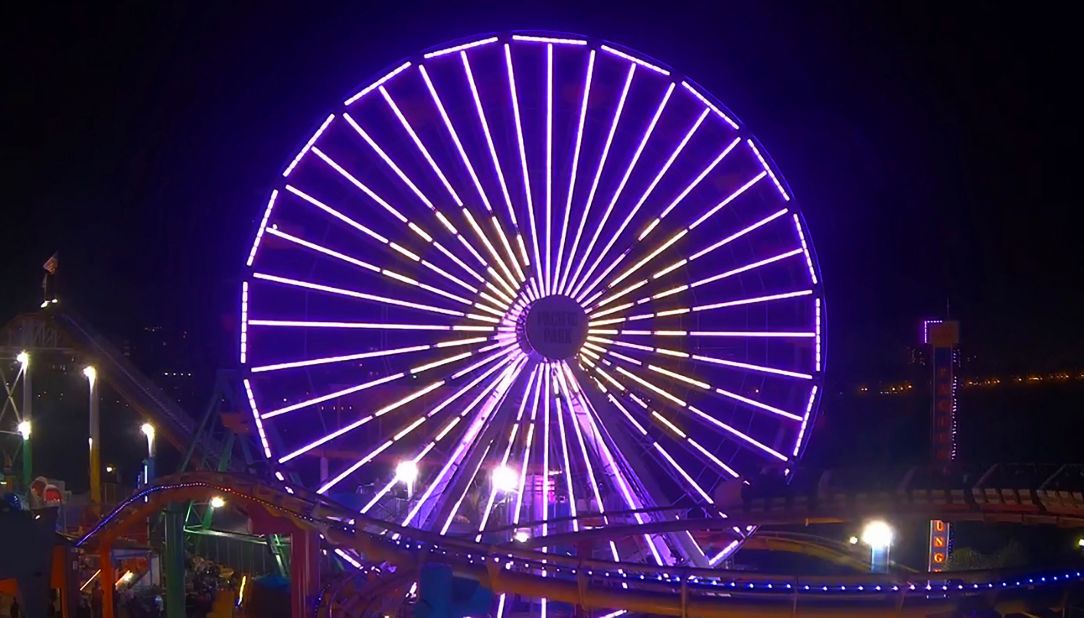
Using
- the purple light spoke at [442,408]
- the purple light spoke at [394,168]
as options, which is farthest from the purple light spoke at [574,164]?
the purple light spoke at [394,168]

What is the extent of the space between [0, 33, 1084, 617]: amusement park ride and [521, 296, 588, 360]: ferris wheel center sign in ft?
0.13

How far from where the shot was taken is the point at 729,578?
1198cm

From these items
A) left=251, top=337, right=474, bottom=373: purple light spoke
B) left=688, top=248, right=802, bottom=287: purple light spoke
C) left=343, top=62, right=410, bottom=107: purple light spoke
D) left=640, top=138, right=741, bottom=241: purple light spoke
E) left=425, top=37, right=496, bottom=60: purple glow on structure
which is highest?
left=425, top=37, right=496, bottom=60: purple glow on structure

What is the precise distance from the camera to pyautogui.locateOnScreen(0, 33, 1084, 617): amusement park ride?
15914 mm

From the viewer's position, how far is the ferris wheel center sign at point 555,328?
1666cm

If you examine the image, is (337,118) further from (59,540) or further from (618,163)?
(59,540)

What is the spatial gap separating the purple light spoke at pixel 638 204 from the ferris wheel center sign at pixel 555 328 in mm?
413

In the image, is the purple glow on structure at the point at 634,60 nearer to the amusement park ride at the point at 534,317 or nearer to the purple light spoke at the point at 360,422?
the amusement park ride at the point at 534,317

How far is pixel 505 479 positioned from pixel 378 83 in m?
6.99

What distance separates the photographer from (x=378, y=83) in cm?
1620

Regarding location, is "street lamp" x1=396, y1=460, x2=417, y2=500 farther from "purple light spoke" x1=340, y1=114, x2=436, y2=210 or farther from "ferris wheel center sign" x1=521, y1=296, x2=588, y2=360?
"purple light spoke" x1=340, y1=114, x2=436, y2=210

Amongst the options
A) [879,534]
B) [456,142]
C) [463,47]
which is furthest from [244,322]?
[879,534]

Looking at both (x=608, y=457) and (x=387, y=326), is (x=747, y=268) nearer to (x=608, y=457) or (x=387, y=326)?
(x=608, y=457)

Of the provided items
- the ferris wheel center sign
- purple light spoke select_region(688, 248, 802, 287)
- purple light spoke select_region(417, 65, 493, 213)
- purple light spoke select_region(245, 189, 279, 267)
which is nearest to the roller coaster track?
the ferris wheel center sign
